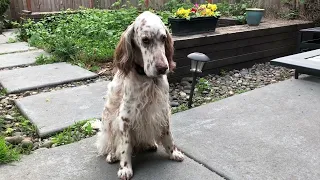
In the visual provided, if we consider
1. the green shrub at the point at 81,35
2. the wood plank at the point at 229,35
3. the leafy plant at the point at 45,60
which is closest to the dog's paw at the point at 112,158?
the wood plank at the point at 229,35

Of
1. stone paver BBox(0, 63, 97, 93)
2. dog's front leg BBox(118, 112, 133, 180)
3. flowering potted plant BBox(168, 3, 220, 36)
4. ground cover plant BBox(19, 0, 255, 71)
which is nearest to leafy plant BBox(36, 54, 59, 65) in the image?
ground cover plant BBox(19, 0, 255, 71)

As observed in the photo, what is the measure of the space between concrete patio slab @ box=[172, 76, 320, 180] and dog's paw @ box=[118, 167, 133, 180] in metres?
0.52

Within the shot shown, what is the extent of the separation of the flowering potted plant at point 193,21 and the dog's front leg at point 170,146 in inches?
89.9

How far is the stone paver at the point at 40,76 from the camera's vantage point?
3953 millimetres

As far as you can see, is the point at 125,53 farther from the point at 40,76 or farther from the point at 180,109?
the point at 40,76

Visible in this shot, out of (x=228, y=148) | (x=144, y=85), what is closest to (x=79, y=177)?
(x=144, y=85)

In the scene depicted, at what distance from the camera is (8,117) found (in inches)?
123

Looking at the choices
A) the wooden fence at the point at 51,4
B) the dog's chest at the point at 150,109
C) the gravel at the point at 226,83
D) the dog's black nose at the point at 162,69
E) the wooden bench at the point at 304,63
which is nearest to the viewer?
the dog's black nose at the point at 162,69

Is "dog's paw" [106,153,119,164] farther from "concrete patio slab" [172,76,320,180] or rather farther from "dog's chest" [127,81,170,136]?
"concrete patio slab" [172,76,320,180]

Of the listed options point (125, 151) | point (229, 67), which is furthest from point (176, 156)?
point (229, 67)

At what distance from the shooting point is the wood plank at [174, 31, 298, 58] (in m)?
4.20

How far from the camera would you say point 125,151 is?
219 centimetres

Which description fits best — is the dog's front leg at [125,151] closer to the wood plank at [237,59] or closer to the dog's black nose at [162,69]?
the dog's black nose at [162,69]

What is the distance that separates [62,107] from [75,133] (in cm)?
61
